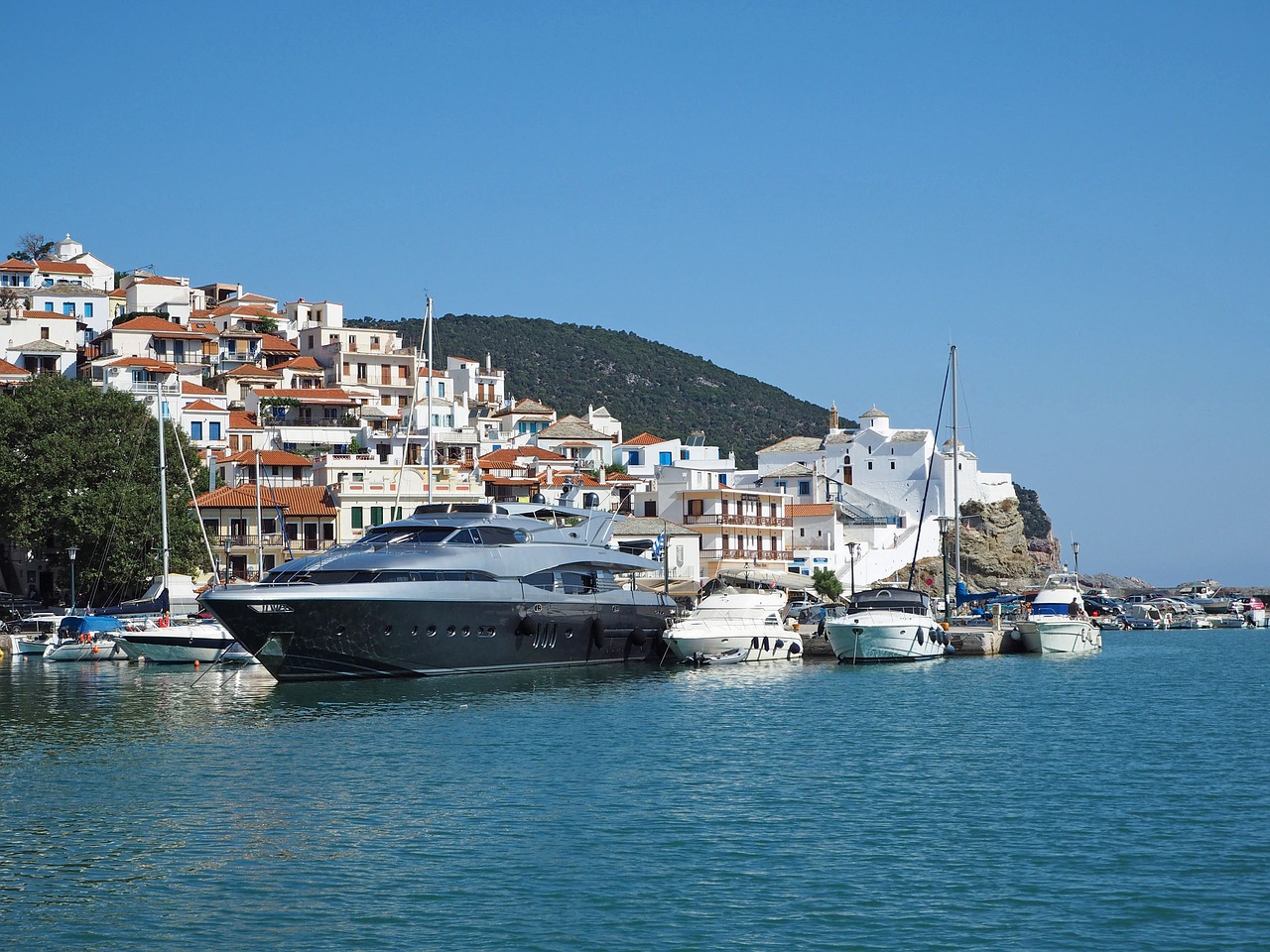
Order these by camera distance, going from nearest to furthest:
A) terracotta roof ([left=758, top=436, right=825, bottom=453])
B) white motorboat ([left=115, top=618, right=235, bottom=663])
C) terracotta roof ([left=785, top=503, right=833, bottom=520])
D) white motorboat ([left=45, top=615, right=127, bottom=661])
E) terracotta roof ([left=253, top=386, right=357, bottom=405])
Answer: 1. white motorboat ([left=115, top=618, right=235, bottom=663])
2. white motorboat ([left=45, top=615, right=127, bottom=661])
3. terracotta roof ([left=785, top=503, right=833, bottom=520])
4. terracotta roof ([left=253, top=386, right=357, bottom=405])
5. terracotta roof ([left=758, top=436, right=825, bottom=453])

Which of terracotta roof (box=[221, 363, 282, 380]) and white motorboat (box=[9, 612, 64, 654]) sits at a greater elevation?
terracotta roof (box=[221, 363, 282, 380])

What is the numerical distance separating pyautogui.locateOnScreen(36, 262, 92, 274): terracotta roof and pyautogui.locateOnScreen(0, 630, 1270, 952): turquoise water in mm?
94125

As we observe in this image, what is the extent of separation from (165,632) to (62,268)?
79.4 metres

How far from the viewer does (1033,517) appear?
173 m

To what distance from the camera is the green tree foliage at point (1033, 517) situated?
170 m

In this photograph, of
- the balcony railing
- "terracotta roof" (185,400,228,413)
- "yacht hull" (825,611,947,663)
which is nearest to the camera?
"yacht hull" (825,611,947,663)

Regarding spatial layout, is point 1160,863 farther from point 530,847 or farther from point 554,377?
point 554,377

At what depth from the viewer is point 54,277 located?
415ft

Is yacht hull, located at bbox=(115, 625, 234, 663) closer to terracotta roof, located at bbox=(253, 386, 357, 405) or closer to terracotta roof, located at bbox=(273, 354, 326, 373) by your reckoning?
terracotta roof, located at bbox=(253, 386, 357, 405)

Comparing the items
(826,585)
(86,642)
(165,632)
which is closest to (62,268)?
(86,642)

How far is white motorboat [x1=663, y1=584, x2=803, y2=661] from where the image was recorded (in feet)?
176

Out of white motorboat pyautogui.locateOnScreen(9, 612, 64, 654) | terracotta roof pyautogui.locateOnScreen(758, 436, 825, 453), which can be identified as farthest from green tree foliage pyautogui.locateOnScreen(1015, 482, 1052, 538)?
white motorboat pyautogui.locateOnScreen(9, 612, 64, 654)

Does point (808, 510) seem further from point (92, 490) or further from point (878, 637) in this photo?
point (92, 490)

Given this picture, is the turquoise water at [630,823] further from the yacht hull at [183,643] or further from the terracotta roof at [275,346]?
the terracotta roof at [275,346]
